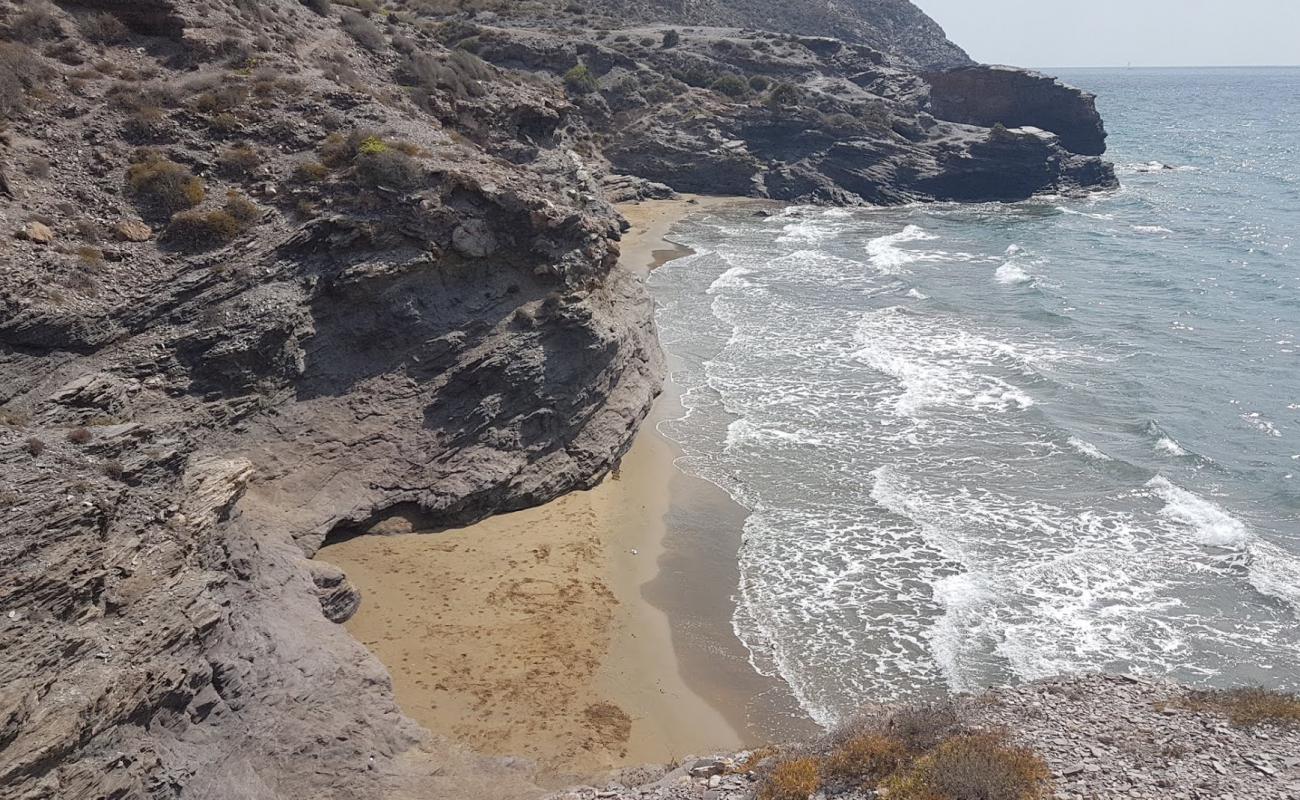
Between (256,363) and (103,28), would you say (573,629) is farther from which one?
(103,28)

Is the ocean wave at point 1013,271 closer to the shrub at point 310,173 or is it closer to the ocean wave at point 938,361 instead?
the ocean wave at point 938,361

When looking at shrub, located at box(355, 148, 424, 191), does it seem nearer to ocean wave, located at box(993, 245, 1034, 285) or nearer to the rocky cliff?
the rocky cliff

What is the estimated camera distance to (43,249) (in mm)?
17141

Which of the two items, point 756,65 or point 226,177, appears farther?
point 756,65

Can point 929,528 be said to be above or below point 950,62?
below

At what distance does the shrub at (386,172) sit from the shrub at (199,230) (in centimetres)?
331

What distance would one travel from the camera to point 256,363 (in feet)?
58.6

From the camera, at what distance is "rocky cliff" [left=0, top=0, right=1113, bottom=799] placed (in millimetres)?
11164

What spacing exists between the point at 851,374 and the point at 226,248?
2014 cm

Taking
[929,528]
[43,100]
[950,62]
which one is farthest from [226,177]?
[950,62]

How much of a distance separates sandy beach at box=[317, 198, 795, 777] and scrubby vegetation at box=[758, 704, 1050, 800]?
10.9ft

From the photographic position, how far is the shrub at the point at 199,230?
18.8 metres

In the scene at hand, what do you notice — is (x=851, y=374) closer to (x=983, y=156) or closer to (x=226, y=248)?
(x=226, y=248)

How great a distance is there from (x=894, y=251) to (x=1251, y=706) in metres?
42.8
